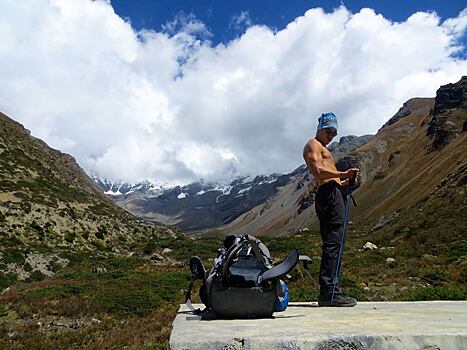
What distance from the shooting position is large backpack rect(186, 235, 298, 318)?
184 inches

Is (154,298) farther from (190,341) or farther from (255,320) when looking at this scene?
(190,341)

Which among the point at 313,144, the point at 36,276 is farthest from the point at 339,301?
the point at 36,276

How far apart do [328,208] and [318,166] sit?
633 millimetres

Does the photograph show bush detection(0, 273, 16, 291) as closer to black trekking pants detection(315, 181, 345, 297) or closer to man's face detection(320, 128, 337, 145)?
black trekking pants detection(315, 181, 345, 297)

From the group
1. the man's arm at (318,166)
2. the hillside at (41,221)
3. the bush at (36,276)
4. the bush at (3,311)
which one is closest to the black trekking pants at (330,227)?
the man's arm at (318,166)

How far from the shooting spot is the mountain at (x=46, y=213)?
3716cm

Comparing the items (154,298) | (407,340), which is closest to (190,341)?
(407,340)

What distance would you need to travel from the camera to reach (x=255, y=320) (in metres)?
4.56

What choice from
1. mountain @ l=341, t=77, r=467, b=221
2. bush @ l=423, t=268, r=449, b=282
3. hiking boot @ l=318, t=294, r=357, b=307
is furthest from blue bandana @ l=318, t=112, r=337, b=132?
mountain @ l=341, t=77, r=467, b=221

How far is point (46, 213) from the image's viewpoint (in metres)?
41.2

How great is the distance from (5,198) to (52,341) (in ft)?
115

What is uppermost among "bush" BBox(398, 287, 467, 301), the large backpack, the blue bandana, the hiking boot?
the blue bandana

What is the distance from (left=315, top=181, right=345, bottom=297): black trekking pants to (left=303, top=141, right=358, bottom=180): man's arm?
0.17 meters

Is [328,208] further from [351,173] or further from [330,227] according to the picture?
[351,173]
